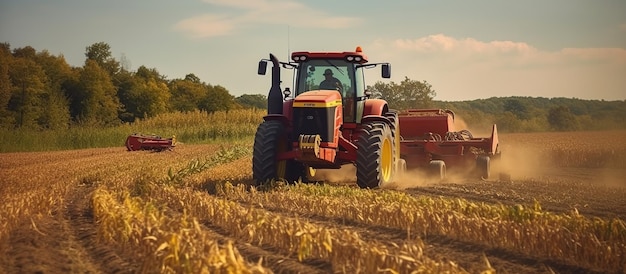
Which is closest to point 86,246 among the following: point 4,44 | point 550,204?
point 550,204

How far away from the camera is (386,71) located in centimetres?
1166

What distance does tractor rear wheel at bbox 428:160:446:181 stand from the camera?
45.8 ft

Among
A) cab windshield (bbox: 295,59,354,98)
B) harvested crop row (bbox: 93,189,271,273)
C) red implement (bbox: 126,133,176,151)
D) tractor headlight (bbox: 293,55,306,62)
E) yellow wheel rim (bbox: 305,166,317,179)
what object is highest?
tractor headlight (bbox: 293,55,306,62)

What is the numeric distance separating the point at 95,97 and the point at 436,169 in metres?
38.7

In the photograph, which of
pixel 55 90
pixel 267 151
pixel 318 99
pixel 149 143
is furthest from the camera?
pixel 55 90

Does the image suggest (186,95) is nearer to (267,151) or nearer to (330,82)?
(330,82)

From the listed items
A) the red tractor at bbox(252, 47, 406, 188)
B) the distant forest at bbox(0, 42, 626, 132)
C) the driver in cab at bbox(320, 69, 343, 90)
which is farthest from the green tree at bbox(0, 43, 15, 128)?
the driver in cab at bbox(320, 69, 343, 90)

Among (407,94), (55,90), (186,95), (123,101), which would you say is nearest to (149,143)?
(407,94)

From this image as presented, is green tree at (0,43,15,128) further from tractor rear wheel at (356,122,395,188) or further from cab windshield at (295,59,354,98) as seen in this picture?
tractor rear wheel at (356,122,395,188)

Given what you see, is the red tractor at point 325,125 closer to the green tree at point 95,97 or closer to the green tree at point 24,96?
the green tree at point 24,96

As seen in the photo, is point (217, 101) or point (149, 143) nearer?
point (149, 143)

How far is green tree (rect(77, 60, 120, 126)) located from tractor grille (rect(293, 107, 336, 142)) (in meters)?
38.5

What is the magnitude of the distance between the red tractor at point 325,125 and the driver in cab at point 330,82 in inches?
0.7

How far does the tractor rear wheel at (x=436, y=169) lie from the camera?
45.8 feet
